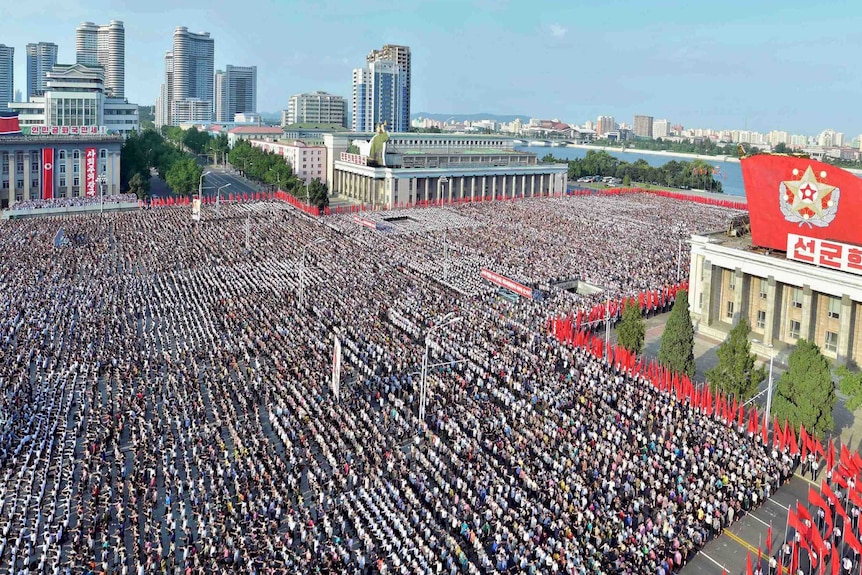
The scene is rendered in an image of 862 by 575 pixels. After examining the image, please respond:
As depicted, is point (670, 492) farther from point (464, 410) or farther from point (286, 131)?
point (286, 131)

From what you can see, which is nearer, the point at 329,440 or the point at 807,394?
the point at 329,440

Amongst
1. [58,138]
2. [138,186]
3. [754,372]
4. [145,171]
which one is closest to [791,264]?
[754,372]

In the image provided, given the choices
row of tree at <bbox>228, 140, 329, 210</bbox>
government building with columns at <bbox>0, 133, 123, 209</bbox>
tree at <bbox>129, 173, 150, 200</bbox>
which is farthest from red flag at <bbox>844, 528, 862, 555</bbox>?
tree at <bbox>129, 173, 150, 200</bbox>

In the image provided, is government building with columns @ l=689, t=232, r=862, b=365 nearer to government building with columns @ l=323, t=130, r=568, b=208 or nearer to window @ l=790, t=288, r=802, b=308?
window @ l=790, t=288, r=802, b=308

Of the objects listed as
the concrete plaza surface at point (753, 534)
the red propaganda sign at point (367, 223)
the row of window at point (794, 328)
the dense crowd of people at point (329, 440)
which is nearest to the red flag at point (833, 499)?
the concrete plaza surface at point (753, 534)

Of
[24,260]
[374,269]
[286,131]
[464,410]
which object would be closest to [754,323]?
[464,410]

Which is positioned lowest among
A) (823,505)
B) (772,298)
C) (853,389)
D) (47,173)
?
(823,505)

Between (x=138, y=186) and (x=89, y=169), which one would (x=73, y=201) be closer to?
(x=89, y=169)
